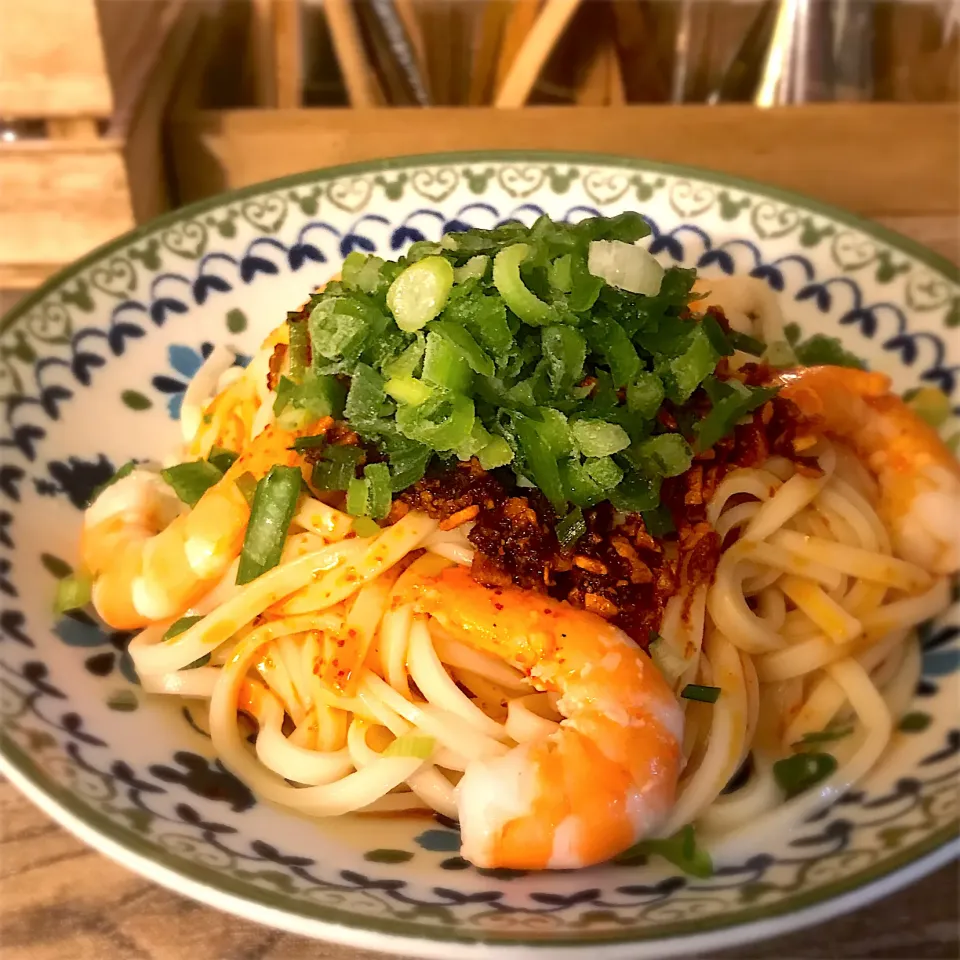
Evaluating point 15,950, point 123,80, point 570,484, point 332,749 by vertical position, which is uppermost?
point 123,80

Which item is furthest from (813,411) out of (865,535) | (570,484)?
(570,484)

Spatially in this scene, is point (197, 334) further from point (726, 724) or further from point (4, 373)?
point (726, 724)

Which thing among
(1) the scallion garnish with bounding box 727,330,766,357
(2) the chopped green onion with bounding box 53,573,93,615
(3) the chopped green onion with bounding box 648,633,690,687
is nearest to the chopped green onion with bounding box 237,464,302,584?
(2) the chopped green onion with bounding box 53,573,93,615

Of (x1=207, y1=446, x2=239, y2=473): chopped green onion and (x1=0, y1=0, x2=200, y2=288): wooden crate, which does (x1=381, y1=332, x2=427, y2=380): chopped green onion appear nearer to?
(x1=207, y1=446, x2=239, y2=473): chopped green onion

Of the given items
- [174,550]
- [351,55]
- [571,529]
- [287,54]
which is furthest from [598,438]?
[287,54]

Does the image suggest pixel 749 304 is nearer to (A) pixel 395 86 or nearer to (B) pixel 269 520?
(B) pixel 269 520

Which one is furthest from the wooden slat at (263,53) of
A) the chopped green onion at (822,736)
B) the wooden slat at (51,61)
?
the chopped green onion at (822,736)

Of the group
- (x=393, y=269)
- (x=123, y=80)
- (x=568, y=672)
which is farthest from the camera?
(x=123, y=80)
